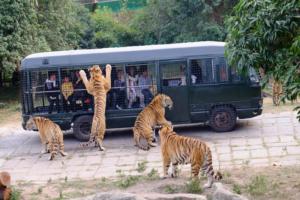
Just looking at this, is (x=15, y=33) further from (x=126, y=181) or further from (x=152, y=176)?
(x=126, y=181)

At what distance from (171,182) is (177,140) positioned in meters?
0.74

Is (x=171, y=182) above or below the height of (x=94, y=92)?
below

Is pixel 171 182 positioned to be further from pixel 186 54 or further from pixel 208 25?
pixel 208 25

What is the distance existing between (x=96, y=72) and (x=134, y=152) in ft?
6.68

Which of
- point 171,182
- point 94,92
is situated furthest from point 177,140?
point 94,92

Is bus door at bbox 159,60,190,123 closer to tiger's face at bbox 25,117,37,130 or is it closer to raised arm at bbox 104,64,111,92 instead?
raised arm at bbox 104,64,111,92

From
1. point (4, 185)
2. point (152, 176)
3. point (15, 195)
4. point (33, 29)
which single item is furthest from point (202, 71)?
point (33, 29)

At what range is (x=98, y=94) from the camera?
12961mm

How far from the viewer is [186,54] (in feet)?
43.5

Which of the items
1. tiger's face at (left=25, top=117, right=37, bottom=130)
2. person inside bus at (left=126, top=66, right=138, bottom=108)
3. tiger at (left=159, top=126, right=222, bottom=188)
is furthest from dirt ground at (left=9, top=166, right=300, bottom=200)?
person inside bus at (left=126, top=66, right=138, bottom=108)

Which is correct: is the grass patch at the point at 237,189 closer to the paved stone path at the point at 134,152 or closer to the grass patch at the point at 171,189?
the grass patch at the point at 171,189

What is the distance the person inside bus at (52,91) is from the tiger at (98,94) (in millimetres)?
679

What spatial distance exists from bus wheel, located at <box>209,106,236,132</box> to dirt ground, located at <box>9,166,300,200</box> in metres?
3.35

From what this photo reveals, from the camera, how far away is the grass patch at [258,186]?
8.32m
